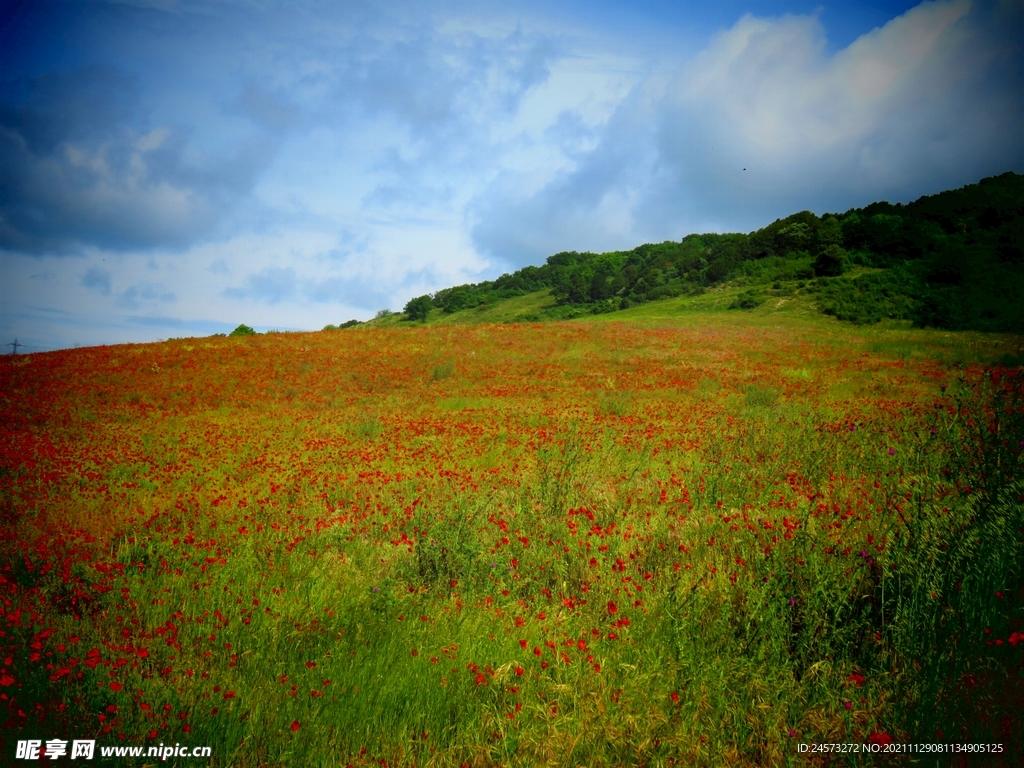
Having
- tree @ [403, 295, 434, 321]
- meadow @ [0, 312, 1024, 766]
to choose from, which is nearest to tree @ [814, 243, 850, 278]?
meadow @ [0, 312, 1024, 766]

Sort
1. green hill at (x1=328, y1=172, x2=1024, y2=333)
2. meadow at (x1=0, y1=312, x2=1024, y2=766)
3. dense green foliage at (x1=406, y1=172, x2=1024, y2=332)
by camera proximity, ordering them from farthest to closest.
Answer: green hill at (x1=328, y1=172, x2=1024, y2=333) < dense green foliage at (x1=406, y1=172, x2=1024, y2=332) < meadow at (x1=0, y1=312, x2=1024, y2=766)

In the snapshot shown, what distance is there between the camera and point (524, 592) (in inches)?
195


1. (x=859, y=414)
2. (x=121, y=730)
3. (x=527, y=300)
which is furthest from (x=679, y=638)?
(x=527, y=300)

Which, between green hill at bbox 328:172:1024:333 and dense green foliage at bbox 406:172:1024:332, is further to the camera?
green hill at bbox 328:172:1024:333

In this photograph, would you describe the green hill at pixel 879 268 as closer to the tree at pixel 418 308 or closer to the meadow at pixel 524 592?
the tree at pixel 418 308

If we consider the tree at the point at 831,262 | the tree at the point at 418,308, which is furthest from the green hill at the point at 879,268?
the tree at the point at 418,308

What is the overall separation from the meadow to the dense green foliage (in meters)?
34.6

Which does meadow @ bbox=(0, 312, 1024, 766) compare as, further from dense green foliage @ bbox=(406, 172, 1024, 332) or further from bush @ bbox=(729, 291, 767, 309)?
bush @ bbox=(729, 291, 767, 309)

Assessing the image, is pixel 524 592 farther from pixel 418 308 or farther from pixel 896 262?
pixel 418 308

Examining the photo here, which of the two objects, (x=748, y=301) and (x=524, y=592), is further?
(x=748, y=301)

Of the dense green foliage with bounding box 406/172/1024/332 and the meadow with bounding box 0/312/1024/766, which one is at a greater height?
the dense green foliage with bounding box 406/172/1024/332

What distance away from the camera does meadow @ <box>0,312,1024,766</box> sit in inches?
120

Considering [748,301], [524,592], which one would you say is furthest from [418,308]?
[524,592]

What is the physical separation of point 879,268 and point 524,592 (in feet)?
186
